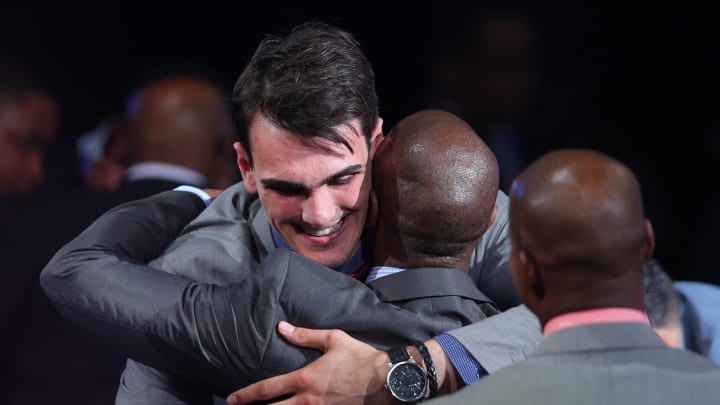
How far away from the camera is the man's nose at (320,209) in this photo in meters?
2.02

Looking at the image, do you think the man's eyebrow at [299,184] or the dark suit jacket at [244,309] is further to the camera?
the man's eyebrow at [299,184]

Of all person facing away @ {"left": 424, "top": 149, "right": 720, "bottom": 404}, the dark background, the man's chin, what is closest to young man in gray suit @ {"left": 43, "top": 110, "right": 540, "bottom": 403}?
the man's chin

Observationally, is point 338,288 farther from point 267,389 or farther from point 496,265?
point 496,265

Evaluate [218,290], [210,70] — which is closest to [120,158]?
[210,70]

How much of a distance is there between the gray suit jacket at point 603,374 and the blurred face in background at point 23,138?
264 cm

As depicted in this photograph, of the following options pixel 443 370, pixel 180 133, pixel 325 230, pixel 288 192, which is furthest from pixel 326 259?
pixel 180 133

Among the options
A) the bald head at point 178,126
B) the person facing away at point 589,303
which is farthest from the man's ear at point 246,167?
the bald head at point 178,126

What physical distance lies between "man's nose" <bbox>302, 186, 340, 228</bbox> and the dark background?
81.4 inches

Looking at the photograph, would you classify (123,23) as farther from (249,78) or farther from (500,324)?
(500,324)

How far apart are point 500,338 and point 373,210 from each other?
0.38 m

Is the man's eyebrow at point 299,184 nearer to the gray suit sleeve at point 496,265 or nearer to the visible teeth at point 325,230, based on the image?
the visible teeth at point 325,230

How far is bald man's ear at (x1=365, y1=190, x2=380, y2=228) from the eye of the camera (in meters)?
2.02

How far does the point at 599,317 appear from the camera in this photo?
1483 mm

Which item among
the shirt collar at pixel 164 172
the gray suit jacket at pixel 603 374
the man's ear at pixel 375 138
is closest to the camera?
the gray suit jacket at pixel 603 374
